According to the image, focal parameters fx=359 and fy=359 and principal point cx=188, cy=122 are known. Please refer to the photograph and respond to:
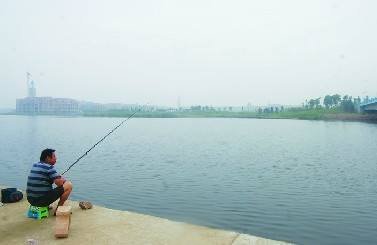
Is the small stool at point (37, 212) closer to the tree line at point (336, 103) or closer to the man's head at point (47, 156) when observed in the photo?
the man's head at point (47, 156)

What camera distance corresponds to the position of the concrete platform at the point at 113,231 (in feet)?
22.2

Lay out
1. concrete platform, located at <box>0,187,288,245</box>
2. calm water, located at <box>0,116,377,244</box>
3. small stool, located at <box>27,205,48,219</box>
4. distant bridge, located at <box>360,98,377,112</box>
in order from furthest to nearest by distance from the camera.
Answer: distant bridge, located at <box>360,98,377,112</box>
calm water, located at <box>0,116,377,244</box>
small stool, located at <box>27,205,48,219</box>
concrete platform, located at <box>0,187,288,245</box>

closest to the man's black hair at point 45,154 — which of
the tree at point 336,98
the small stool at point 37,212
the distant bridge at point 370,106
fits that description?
the small stool at point 37,212

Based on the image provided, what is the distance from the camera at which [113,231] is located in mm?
7266

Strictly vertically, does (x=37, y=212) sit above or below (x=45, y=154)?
below

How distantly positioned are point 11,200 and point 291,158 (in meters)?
22.7

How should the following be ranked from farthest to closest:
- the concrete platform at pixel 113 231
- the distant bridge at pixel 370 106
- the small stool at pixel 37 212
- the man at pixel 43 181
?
the distant bridge at pixel 370 106
the small stool at pixel 37 212
the man at pixel 43 181
the concrete platform at pixel 113 231

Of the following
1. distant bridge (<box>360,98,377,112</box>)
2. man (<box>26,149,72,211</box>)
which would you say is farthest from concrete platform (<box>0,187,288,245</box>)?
distant bridge (<box>360,98,377,112</box>)

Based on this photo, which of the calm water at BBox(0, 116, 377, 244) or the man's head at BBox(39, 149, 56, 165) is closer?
the man's head at BBox(39, 149, 56, 165)

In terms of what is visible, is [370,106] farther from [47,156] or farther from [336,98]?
[47,156]

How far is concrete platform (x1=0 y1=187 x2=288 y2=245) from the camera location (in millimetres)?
6777

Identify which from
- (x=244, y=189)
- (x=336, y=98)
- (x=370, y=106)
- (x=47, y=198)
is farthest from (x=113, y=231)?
(x=336, y=98)

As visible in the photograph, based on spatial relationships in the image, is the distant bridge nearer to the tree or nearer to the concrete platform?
the tree

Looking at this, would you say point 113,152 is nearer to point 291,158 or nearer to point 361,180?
point 291,158
